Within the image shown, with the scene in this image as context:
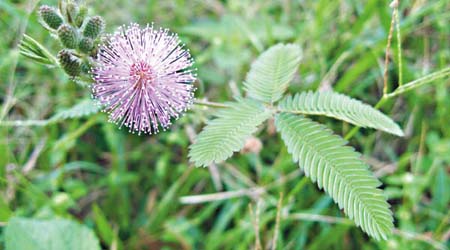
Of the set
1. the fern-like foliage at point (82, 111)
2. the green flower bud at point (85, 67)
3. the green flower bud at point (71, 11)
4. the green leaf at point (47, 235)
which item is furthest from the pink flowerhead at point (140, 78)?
the green leaf at point (47, 235)

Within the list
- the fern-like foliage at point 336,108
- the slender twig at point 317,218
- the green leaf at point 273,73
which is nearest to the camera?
the fern-like foliage at point 336,108

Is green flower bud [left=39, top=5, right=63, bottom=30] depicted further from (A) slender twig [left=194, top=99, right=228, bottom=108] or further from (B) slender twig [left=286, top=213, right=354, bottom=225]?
(B) slender twig [left=286, top=213, right=354, bottom=225]

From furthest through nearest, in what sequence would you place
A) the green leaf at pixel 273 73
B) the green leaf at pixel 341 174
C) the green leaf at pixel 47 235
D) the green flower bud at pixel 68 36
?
the green leaf at pixel 47 235 < the green leaf at pixel 273 73 < the green flower bud at pixel 68 36 < the green leaf at pixel 341 174

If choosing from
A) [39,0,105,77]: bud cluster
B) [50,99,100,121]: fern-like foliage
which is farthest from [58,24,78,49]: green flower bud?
[50,99,100,121]: fern-like foliage

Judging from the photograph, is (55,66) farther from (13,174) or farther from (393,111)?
(393,111)

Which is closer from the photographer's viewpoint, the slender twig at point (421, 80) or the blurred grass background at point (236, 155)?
the slender twig at point (421, 80)

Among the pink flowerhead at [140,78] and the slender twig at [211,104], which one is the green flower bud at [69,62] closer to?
the pink flowerhead at [140,78]

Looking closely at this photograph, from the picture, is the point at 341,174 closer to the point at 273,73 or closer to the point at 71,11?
the point at 273,73

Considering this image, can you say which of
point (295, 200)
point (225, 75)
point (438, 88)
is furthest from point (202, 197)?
point (438, 88)

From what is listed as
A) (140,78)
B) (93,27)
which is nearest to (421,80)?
(140,78)
